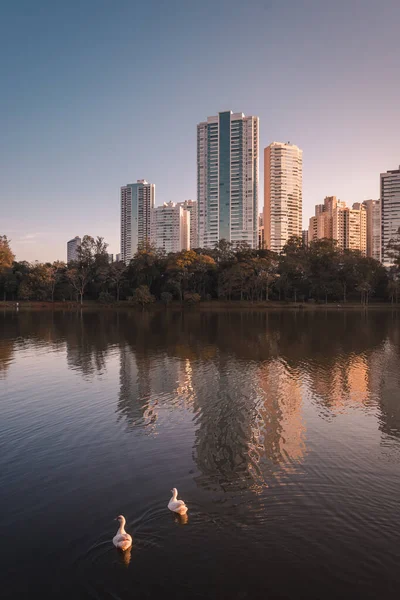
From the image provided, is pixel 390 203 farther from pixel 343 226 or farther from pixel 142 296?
pixel 142 296

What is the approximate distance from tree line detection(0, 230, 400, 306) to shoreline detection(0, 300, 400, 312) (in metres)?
1.69

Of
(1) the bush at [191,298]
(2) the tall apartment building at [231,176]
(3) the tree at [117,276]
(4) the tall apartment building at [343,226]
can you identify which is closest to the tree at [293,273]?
(1) the bush at [191,298]

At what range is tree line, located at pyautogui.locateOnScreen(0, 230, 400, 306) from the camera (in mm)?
86938

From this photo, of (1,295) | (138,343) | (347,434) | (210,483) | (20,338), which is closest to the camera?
(210,483)

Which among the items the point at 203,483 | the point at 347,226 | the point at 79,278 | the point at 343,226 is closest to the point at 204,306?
the point at 79,278

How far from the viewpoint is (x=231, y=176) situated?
159 metres

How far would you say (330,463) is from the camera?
11109 mm

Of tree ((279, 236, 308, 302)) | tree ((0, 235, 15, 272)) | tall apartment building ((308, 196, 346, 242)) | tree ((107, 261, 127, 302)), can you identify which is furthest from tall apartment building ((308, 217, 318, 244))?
tree ((0, 235, 15, 272))

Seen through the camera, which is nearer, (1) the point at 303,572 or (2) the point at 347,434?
(1) the point at 303,572

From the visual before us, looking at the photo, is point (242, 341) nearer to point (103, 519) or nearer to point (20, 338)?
point (20, 338)

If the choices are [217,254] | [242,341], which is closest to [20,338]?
[242,341]

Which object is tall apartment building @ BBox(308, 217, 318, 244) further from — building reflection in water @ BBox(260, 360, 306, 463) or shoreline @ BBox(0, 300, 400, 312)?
building reflection in water @ BBox(260, 360, 306, 463)

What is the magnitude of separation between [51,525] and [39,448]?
4298 mm

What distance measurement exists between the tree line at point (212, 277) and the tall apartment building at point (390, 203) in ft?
242
